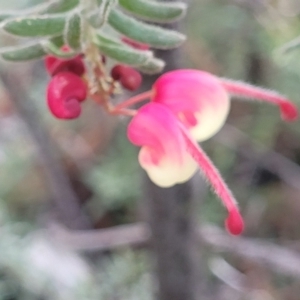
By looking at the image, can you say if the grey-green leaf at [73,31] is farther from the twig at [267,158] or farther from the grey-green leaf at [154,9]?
the twig at [267,158]

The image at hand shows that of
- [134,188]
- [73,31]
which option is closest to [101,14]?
[73,31]

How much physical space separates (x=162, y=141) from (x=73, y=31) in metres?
0.07

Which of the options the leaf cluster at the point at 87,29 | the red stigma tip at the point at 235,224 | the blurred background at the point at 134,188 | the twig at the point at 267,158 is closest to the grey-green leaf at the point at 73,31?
the leaf cluster at the point at 87,29

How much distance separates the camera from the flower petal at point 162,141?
0.24 metres

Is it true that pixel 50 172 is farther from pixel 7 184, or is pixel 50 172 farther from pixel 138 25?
pixel 138 25

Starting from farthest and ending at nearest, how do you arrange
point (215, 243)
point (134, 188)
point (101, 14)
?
point (134, 188), point (215, 243), point (101, 14)

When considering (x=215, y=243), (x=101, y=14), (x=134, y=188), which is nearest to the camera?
(x=101, y=14)

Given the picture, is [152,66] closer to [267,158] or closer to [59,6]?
[59,6]

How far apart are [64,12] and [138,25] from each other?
0.13ft

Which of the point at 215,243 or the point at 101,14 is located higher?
the point at 101,14

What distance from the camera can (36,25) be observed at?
0.76 feet

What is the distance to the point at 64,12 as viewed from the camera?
25cm

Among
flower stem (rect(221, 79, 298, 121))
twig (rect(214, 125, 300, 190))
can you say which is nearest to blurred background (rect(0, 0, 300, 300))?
twig (rect(214, 125, 300, 190))

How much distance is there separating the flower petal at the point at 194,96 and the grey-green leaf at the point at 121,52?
0.02m
